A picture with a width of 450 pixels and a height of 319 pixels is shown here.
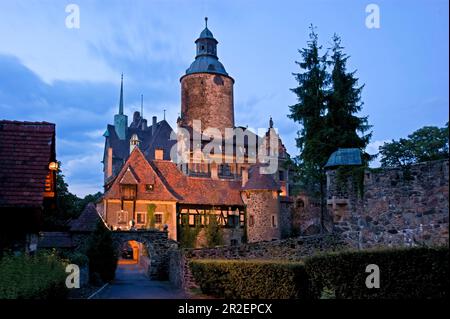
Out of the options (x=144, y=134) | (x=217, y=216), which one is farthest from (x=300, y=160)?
(x=144, y=134)

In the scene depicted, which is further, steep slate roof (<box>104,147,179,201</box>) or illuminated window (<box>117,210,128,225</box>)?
steep slate roof (<box>104,147,179,201</box>)

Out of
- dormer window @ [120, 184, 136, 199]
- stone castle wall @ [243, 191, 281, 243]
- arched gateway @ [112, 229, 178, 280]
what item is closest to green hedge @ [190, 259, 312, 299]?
arched gateway @ [112, 229, 178, 280]

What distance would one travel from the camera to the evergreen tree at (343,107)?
106 ft

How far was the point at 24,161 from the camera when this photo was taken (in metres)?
14.9

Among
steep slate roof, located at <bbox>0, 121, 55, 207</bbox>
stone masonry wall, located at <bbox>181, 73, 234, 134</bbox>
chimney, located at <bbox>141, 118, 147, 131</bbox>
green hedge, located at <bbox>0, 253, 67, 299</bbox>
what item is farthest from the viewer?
chimney, located at <bbox>141, 118, 147, 131</bbox>

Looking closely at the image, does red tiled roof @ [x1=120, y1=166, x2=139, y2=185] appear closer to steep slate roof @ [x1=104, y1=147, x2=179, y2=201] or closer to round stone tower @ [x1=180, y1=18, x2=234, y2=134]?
steep slate roof @ [x1=104, y1=147, x2=179, y2=201]

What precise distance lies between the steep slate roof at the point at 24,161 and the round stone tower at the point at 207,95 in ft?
157

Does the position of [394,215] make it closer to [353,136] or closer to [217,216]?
[353,136]

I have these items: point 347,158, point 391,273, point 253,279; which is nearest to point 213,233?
point 347,158

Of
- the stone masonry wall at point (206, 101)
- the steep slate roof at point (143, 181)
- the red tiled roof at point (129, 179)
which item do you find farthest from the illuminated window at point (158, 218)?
the stone masonry wall at point (206, 101)

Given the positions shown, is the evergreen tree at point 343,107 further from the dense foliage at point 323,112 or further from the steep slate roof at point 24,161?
the steep slate roof at point 24,161

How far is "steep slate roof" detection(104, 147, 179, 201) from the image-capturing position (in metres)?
42.6

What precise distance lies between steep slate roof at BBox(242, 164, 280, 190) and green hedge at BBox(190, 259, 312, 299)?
27039 millimetres

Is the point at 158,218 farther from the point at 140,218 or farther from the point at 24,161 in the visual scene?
the point at 24,161
